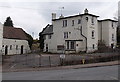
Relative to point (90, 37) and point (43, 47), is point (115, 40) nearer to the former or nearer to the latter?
point (90, 37)

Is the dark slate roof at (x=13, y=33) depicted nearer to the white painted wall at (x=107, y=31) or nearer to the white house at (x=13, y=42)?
the white house at (x=13, y=42)

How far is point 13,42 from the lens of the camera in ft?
186

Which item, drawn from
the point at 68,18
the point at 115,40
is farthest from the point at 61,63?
the point at 115,40

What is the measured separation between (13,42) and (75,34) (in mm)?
19104

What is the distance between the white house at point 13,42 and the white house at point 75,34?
10357 mm

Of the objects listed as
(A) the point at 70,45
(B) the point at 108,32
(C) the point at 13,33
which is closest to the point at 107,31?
(B) the point at 108,32

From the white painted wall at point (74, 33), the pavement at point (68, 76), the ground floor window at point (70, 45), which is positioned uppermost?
the white painted wall at point (74, 33)

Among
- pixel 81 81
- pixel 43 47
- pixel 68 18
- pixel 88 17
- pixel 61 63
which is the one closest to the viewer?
pixel 81 81

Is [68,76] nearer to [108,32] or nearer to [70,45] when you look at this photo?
[70,45]

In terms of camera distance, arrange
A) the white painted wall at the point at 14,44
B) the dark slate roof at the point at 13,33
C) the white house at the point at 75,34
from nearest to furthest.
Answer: the white house at the point at 75,34 → the white painted wall at the point at 14,44 → the dark slate roof at the point at 13,33

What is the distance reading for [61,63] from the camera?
26.9m

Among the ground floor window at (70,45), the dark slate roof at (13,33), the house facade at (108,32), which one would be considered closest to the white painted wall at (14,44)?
the dark slate roof at (13,33)

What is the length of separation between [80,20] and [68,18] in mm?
3611

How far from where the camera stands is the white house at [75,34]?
4416cm
